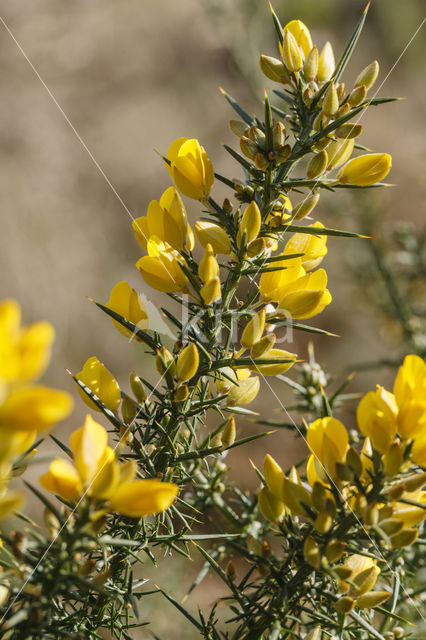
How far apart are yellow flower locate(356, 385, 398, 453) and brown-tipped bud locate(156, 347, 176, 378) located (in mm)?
161

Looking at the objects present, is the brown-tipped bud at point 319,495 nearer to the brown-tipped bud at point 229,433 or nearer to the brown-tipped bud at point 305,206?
the brown-tipped bud at point 229,433

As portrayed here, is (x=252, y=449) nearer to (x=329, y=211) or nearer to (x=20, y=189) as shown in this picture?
(x=329, y=211)

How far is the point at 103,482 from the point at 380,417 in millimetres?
212

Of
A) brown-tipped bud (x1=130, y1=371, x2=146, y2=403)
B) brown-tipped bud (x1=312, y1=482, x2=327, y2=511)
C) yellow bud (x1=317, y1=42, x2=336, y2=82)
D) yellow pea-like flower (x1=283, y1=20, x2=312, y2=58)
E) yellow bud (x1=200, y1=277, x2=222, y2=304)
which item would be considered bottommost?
brown-tipped bud (x1=312, y1=482, x2=327, y2=511)

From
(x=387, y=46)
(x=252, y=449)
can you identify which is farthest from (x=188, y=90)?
(x=252, y=449)

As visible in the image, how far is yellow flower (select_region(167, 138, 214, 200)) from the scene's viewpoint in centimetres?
48

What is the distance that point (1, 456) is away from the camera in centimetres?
24

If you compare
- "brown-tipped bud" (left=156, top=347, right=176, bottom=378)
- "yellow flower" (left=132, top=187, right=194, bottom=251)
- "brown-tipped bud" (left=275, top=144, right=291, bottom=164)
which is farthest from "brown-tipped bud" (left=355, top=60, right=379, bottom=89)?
"brown-tipped bud" (left=156, top=347, right=176, bottom=378)

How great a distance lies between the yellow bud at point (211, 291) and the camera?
1.39 ft

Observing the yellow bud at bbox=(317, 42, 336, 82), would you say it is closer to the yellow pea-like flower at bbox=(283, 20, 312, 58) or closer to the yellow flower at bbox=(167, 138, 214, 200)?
the yellow pea-like flower at bbox=(283, 20, 312, 58)

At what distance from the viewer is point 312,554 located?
0.37 m

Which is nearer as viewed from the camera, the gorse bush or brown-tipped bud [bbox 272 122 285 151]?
the gorse bush

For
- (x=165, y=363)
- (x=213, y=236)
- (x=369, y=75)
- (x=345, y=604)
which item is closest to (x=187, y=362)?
(x=165, y=363)

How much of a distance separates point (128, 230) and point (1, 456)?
252 centimetres
